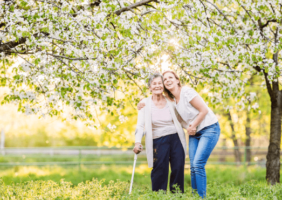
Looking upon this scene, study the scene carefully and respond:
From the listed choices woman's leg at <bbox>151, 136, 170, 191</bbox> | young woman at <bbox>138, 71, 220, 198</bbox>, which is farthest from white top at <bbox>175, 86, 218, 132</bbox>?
woman's leg at <bbox>151, 136, 170, 191</bbox>

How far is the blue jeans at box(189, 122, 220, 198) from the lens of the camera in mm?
4316

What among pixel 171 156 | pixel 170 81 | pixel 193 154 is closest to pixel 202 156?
pixel 193 154

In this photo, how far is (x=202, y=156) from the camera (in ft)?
14.2

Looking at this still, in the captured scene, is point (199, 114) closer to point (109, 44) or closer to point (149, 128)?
point (149, 128)

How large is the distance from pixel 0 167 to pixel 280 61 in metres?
11.0

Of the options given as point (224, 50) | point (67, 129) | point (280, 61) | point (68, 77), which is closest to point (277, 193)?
point (224, 50)

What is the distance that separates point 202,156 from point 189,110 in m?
0.66

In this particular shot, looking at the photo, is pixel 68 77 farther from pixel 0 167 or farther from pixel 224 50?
pixel 0 167

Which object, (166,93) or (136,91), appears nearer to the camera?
(166,93)

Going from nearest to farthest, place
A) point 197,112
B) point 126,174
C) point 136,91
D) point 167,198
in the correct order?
point 167,198
point 197,112
point 136,91
point 126,174

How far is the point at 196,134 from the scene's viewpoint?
4.58 m

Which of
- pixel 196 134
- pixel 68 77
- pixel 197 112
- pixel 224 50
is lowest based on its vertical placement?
pixel 196 134

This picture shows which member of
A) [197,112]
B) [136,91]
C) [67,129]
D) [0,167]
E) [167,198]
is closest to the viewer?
[167,198]

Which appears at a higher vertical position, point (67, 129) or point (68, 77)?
point (68, 77)
